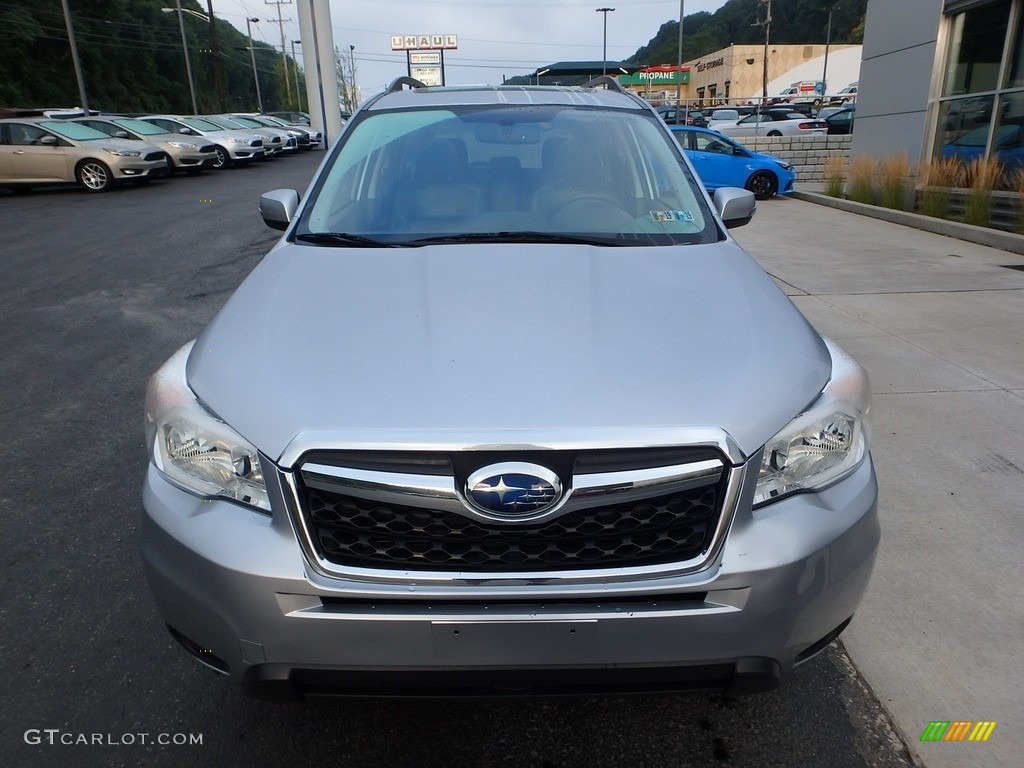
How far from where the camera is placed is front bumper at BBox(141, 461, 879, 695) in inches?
67.5

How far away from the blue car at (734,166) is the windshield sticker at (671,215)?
13.7 m

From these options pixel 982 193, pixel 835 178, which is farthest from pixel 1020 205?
pixel 835 178

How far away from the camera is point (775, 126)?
30500mm

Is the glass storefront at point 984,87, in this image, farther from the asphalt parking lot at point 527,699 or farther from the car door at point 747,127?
the car door at point 747,127

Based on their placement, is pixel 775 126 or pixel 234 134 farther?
pixel 775 126

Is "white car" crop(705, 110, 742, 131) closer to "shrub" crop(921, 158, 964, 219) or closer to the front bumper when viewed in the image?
"shrub" crop(921, 158, 964, 219)

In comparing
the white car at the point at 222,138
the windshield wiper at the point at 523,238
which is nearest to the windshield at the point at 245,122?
the white car at the point at 222,138

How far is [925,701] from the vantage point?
2.35m

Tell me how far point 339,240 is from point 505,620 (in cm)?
170

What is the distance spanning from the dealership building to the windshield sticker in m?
10.7

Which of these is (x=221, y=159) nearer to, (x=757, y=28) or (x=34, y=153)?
(x=34, y=153)

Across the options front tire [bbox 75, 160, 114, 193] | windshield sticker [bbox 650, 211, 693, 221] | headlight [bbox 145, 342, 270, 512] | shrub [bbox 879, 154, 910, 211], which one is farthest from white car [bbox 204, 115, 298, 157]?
headlight [bbox 145, 342, 270, 512]

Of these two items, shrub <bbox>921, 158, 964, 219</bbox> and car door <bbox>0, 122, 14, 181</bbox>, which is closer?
shrub <bbox>921, 158, 964, 219</bbox>

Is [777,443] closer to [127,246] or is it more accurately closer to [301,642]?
[301,642]
